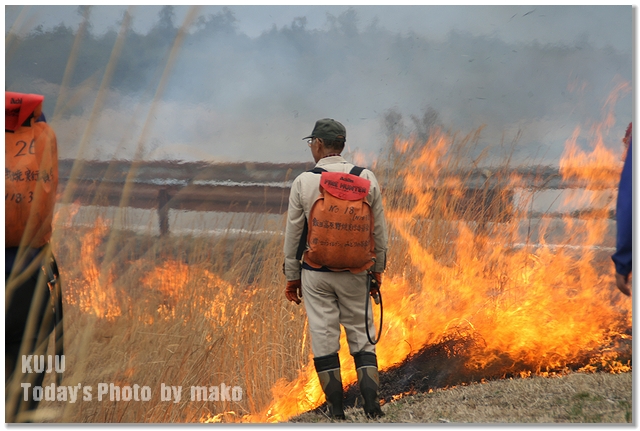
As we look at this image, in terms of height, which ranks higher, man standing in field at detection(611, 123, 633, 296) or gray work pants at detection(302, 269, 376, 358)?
man standing in field at detection(611, 123, 633, 296)

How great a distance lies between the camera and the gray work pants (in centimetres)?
347

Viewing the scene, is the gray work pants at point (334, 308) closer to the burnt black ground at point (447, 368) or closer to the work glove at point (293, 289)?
the work glove at point (293, 289)

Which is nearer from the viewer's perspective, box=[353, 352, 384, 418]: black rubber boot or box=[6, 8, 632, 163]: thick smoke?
box=[353, 352, 384, 418]: black rubber boot

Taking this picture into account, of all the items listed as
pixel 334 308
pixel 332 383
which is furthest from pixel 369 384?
pixel 334 308

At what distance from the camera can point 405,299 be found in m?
4.43

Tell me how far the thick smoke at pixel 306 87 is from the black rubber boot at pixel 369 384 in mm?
1451

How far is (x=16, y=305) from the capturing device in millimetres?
3092

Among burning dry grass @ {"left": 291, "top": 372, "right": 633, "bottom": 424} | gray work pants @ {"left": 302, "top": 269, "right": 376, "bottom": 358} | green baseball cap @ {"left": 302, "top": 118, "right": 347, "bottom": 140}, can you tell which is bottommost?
burning dry grass @ {"left": 291, "top": 372, "right": 633, "bottom": 424}

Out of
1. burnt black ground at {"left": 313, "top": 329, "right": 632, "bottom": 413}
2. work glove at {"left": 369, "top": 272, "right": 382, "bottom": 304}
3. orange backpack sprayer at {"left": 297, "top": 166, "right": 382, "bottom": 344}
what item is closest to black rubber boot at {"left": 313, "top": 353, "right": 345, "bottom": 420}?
orange backpack sprayer at {"left": 297, "top": 166, "right": 382, "bottom": 344}

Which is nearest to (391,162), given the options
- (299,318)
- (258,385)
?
(299,318)

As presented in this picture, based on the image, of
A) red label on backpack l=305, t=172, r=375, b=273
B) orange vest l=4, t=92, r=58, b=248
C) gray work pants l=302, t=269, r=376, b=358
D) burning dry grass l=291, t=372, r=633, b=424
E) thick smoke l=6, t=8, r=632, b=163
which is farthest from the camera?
thick smoke l=6, t=8, r=632, b=163

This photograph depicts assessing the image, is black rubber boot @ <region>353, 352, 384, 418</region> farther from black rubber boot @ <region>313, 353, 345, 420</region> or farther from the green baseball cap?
the green baseball cap

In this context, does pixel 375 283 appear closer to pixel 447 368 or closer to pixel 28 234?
pixel 447 368

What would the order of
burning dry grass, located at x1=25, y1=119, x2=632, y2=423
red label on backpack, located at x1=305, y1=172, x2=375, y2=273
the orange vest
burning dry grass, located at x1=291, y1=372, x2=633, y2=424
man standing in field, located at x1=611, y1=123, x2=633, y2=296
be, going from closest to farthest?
man standing in field, located at x1=611, y1=123, x2=633, y2=296, the orange vest, red label on backpack, located at x1=305, y1=172, x2=375, y2=273, burning dry grass, located at x1=291, y1=372, x2=633, y2=424, burning dry grass, located at x1=25, y1=119, x2=632, y2=423
